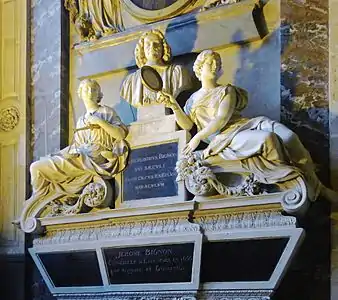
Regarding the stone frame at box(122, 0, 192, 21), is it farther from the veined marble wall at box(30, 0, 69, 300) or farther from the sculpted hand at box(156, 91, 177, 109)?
the sculpted hand at box(156, 91, 177, 109)

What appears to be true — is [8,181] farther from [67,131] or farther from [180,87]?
[180,87]

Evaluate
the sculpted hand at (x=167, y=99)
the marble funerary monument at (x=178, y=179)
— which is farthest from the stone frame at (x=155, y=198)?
the sculpted hand at (x=167, y=99)

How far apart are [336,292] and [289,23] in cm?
225

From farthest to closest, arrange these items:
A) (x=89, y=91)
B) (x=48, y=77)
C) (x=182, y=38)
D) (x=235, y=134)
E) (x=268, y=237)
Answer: (x=48, y=77), (x=182, y=38), (x=89, y=91), (x=235, y=134), (x=268, y=237)

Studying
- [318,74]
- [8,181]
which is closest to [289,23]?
[318,74]

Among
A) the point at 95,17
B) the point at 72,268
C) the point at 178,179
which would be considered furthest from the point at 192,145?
the point at 95,17

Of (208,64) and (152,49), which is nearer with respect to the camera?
(208,64)

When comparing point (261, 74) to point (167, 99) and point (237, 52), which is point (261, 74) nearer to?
point (237, 52)

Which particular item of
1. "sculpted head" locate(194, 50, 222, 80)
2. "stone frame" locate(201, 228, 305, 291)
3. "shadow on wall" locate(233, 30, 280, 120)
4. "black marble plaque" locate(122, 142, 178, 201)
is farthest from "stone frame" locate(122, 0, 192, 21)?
"stone frame" locate(201, 228, 305, 291)

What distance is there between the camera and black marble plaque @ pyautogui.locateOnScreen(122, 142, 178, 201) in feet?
20.6

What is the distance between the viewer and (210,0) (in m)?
7.08

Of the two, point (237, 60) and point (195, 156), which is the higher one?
point (237, 60)

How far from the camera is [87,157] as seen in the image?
6.62 m

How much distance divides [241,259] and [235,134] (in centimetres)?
95
